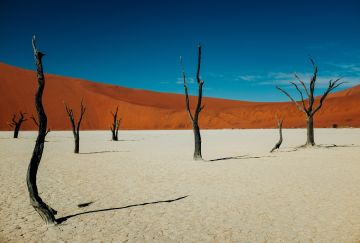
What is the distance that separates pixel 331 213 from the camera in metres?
7.19

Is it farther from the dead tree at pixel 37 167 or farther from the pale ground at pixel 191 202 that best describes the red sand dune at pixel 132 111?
the dead tree at pixel 37 167

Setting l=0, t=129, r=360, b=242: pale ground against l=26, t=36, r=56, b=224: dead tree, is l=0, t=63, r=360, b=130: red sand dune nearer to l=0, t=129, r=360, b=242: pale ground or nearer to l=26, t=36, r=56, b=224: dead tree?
l=0, t=129, r=360, b=242: pale ground

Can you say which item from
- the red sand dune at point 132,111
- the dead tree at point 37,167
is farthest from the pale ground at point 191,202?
the red sand dune at point 132,111

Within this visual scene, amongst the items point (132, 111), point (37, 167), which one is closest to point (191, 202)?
point (37, 167)

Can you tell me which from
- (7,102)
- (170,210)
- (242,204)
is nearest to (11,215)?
(170,210)

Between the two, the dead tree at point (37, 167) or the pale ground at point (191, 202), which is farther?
the dead tree at point (37, 167)

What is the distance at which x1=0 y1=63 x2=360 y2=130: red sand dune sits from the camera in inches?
2574

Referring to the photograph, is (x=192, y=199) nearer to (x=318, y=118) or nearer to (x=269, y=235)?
(x=269, y=235)

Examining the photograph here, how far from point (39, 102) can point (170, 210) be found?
3420 millimetres

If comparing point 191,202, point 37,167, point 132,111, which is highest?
point 132,111

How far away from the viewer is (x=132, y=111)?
270 feet

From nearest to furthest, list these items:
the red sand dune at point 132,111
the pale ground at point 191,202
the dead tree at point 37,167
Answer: the pale ground at point 191,202 < the dead tree at point 37,167 < the red sand dune at point 132,111

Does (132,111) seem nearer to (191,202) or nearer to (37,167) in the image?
(191,202)

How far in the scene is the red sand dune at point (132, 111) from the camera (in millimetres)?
65375
